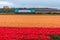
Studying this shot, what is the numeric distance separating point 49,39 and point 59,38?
1.51 ft

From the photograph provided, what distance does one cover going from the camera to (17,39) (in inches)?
287

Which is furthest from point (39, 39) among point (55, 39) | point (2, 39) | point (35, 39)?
point (2, 39)

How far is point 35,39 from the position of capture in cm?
746

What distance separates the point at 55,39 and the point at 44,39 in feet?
1.68

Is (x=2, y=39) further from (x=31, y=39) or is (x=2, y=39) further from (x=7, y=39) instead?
(x=31, y=39)

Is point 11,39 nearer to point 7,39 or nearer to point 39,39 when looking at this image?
point 7,39

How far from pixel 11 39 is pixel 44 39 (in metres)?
1.05

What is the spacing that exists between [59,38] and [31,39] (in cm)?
102

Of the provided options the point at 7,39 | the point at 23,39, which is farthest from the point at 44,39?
the point at 7,39

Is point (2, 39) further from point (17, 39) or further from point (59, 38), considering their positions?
point (59, 38)

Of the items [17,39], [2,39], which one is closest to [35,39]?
[17,39]

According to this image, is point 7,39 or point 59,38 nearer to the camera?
point 7,39

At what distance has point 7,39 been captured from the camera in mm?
7301

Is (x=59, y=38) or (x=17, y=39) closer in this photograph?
(x=17, y=39)
